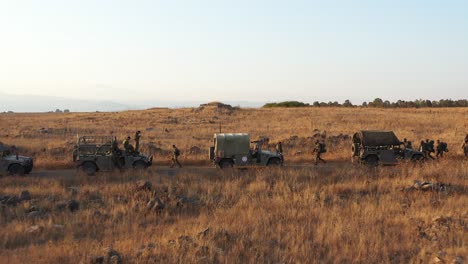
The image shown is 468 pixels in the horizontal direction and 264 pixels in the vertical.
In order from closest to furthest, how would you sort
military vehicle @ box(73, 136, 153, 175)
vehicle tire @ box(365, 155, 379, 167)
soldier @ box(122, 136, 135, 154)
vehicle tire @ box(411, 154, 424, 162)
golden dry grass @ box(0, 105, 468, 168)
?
military vehicle @ box(73, 136, 153, 175) → soldier @ box(122, 136, 135, 154) → vehicle tire @ box(365, 155, 379, 167) → vehicle tire @ box(411, 154, 424, 162) → golden dry grass @ box(0, 105, 468, 168)

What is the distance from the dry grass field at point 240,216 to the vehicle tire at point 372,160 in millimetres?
1022

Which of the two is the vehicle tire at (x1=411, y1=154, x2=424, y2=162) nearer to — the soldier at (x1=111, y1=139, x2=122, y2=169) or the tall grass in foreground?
the tall grass in foreground

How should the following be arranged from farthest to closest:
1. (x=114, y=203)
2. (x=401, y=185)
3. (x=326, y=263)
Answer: (x=401, y=185)
(x=114, y=203)
(x=326, y=263)

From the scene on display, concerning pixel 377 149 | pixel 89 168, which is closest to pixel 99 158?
pixel 89 168

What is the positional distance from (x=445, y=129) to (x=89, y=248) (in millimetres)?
39316

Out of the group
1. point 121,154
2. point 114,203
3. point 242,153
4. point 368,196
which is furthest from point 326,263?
point 121,154

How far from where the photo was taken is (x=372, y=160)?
68.9 feet

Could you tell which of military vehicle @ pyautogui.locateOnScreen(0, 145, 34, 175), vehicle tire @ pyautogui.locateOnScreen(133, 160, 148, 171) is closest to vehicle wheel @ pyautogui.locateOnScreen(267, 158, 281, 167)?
vehicle tire @ pyautogui.locateOnScreen(133, 160, 148, 171)

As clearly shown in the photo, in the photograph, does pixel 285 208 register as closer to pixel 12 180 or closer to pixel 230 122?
pixel 12 180

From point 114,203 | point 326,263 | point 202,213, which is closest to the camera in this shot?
point 326,263

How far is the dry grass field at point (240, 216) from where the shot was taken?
9.11 metres

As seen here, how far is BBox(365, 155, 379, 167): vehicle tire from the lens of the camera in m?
20.9

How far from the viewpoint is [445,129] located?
4159 centimetres

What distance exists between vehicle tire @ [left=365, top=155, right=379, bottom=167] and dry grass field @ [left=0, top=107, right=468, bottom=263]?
102cm
